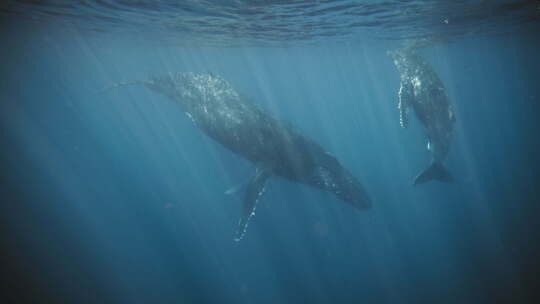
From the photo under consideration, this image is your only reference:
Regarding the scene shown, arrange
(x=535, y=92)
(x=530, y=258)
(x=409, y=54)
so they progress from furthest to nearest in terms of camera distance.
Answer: (x=535, y=92)
(x=530, y=258)
(x=409, y=54)

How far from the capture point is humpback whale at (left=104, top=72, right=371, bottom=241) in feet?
36.0

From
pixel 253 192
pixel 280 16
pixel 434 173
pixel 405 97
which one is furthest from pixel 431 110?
pixel 280 16

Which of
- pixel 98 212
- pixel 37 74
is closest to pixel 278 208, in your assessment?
pixel 98 212

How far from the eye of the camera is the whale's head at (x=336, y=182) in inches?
437

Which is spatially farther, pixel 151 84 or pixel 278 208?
pixel 278 208

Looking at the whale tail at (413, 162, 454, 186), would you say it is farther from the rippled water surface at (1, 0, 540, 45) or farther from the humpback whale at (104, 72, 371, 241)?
the rippled water surface at (1, 0, 540, 45)

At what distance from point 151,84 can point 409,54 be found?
13.1 meters

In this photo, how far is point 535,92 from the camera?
319 feet

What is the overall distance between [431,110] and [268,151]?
22.9ft

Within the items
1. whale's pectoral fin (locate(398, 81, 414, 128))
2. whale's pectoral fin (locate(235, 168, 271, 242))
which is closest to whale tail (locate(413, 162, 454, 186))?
whale's pectoral fin (locate(398, 81, 414, 128))

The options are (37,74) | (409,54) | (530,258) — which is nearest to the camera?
(409,54)

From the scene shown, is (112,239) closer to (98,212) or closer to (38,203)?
(98,212)

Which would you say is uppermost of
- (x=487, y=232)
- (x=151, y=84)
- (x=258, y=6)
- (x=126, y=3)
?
(x=126, y=3)

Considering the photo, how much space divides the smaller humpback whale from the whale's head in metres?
3.27
